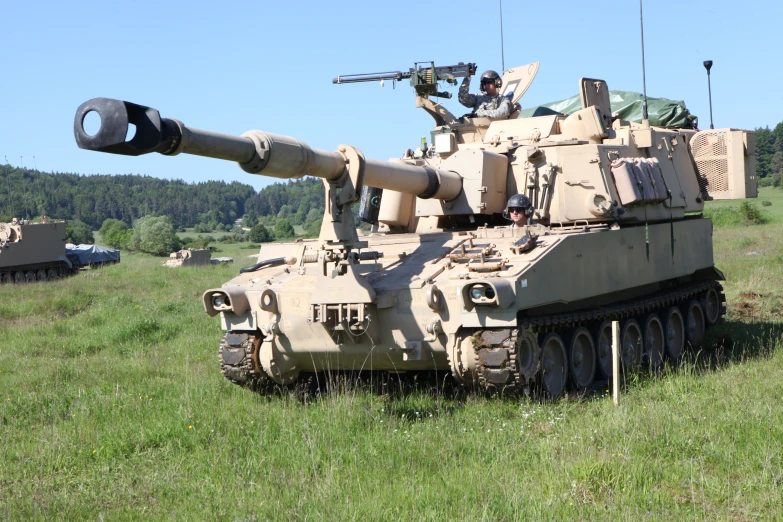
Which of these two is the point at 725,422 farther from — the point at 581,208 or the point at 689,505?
the point at 581,208

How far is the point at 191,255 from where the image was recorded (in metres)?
36.6

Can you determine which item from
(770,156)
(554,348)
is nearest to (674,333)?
(554,348)

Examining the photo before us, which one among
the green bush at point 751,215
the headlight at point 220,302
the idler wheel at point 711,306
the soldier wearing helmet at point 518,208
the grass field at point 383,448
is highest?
the soldier wearing helmet at point 518,208

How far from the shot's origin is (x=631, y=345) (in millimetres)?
11445

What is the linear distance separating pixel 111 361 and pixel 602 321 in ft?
21.3

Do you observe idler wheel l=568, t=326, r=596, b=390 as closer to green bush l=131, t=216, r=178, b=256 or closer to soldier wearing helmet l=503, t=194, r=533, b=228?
soldier wearing helmet l=503, t=194, r=533, b=228

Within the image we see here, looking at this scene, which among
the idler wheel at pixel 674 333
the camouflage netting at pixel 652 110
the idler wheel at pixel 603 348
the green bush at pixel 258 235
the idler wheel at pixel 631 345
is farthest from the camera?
the green bush at pixel 258 235

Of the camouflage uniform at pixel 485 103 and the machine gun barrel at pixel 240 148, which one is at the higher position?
the camouflage uniform at pixel 485 103

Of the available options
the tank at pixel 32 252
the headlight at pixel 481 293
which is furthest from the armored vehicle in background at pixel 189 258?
the headlight at pixel 481 293

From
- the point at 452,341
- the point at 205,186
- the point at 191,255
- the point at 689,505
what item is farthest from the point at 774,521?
the point at 205,186

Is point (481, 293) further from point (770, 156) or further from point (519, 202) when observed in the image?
point (770, 156)

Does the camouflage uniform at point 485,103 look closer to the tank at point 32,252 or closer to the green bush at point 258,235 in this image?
the tank at point 32,252

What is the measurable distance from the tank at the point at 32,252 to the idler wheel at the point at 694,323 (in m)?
23.7

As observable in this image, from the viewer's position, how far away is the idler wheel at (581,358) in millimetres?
10234
